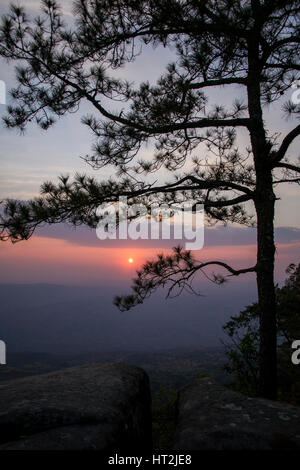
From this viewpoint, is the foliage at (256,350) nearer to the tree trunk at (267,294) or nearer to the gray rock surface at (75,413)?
the tree trunk at (267,294)

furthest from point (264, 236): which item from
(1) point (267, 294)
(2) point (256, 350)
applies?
(2) point (256, 350)

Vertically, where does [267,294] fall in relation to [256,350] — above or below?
above

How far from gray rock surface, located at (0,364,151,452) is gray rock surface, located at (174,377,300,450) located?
0.45 m

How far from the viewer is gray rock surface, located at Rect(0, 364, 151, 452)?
2.12m

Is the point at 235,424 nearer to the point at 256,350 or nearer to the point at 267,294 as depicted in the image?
the point at 267,294

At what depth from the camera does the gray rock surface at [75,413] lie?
2.12 m

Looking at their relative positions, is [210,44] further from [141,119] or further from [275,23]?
[141,119]

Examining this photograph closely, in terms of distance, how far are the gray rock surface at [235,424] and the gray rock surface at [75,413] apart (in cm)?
45

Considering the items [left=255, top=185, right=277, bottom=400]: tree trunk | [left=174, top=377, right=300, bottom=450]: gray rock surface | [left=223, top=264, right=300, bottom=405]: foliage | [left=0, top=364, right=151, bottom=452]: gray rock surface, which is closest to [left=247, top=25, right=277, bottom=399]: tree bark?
[left=255, top=185, right=277, bottom=400]: tree trunk

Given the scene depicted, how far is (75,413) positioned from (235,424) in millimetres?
1229

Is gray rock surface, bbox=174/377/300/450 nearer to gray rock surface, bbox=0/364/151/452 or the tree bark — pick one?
gray rock surface, bbox=0/364/151/452

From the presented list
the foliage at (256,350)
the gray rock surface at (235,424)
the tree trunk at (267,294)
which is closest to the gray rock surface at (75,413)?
the gray rock surface at (235,424)

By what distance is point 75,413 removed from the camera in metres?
2.36
